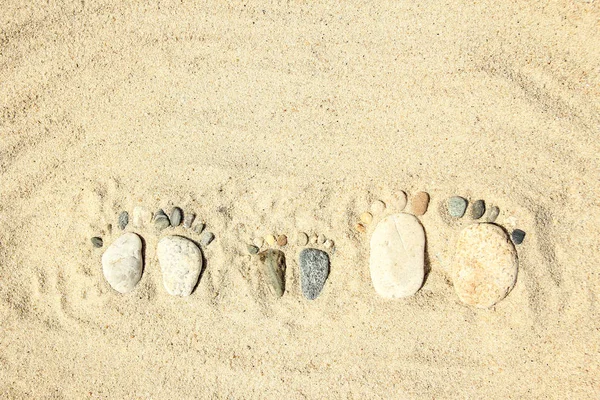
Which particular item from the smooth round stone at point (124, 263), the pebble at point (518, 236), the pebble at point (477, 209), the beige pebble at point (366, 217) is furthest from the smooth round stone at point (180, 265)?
the pebble at point (518, 236)

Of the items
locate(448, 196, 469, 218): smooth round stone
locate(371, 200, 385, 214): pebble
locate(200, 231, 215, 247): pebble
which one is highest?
locate(448, 196, 469, 218): smooth round stone

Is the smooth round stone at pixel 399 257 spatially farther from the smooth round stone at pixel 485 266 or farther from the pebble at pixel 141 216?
the pebble at pixel 141 216

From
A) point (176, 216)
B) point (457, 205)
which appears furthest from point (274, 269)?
point (457, 205)

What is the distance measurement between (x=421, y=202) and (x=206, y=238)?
1.21 metres

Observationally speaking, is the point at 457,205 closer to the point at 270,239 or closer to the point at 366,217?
the point at 366,217

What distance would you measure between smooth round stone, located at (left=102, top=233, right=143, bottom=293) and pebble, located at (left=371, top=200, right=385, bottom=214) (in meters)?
1.35

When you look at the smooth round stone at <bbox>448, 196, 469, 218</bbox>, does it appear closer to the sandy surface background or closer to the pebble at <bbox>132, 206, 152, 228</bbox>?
the sandy surface background

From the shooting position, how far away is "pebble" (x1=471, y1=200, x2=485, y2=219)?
2377 millimetres

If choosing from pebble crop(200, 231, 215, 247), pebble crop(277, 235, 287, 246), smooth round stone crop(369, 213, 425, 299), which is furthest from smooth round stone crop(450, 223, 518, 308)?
pebble crop(200, 231, 215, 247)

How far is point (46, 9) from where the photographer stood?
8.55ft

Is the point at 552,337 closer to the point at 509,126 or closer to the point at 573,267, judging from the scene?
the point at 573,267

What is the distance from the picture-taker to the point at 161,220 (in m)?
2.53

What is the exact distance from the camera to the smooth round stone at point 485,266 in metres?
2.34

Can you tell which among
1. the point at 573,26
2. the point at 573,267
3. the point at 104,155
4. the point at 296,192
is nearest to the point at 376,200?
the point at 296,192
